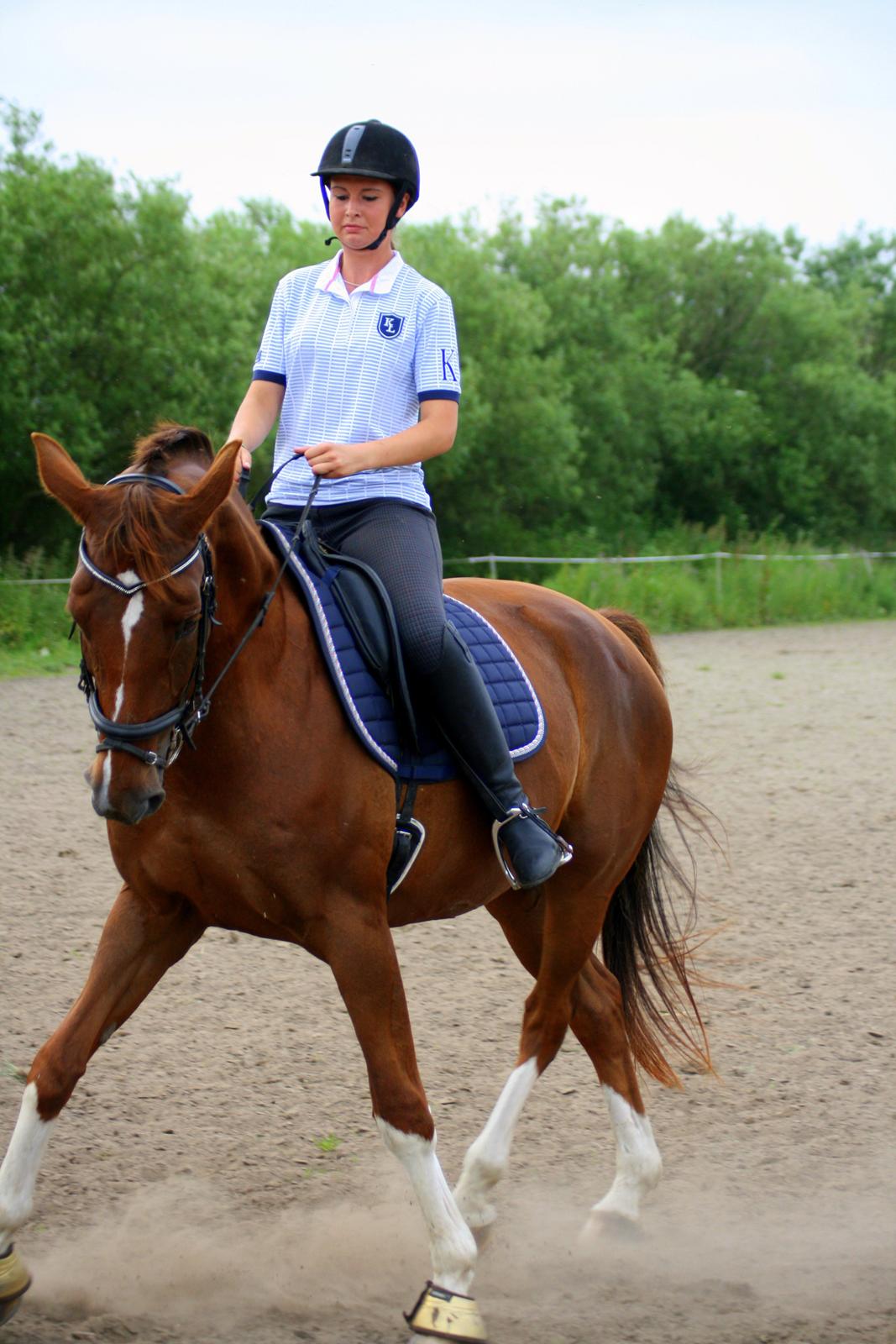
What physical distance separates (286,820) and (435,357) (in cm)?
131

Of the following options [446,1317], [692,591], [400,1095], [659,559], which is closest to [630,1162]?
[446,1317]

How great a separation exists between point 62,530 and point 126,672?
72.0 feet

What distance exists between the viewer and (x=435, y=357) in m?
3.56

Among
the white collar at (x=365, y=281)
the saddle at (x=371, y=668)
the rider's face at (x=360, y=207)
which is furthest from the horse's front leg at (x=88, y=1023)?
the rider's face at (x=360, y=207)

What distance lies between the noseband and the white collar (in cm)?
97

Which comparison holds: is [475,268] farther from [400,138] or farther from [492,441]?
[400,138]

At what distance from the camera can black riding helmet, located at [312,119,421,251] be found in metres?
3.53

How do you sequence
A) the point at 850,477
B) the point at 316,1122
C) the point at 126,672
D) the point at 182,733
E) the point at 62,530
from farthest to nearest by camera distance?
the point at 850,477, the point at 62,530, the point at 316,1122, the point at 182,733, the point at 126,672

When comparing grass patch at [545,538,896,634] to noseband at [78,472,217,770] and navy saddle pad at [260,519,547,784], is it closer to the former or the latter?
navy saddle pad at [260,519,547,784]

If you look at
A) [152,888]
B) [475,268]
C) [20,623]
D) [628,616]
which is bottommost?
[20,623]

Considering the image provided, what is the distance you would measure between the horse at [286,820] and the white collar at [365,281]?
0.77 metres

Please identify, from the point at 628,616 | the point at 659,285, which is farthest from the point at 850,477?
the point at 628,616

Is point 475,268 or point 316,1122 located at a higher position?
point 475,268

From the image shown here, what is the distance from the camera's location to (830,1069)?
491 cm
